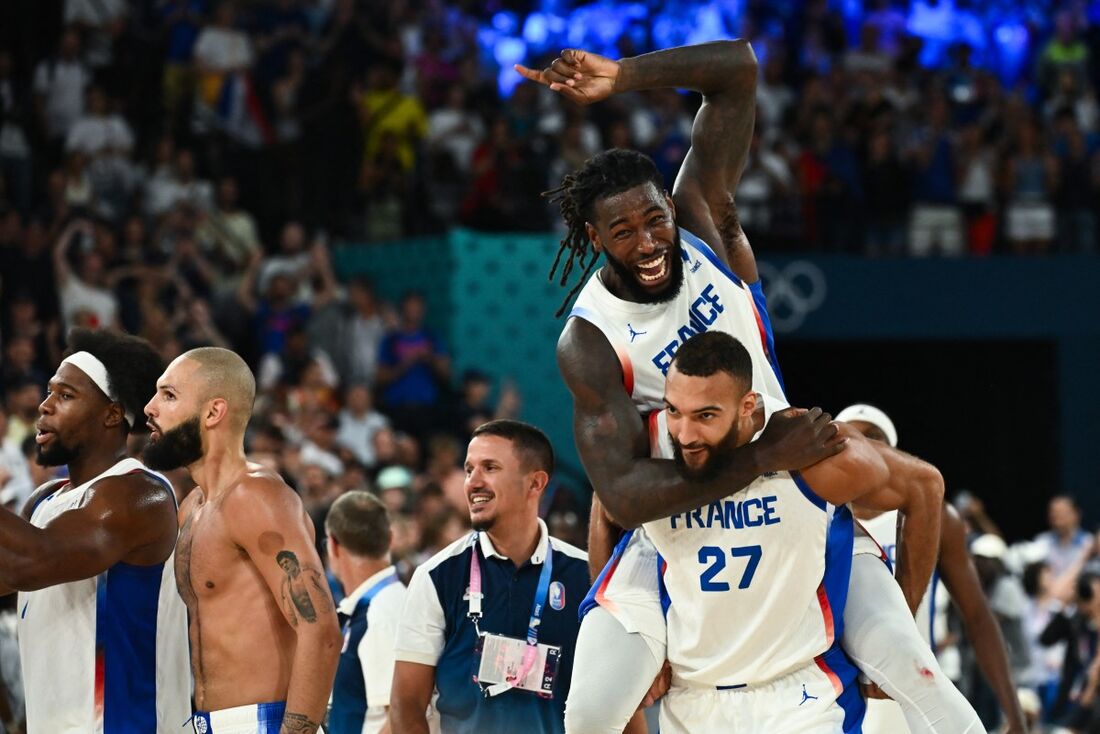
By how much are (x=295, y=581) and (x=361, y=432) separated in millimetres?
8283

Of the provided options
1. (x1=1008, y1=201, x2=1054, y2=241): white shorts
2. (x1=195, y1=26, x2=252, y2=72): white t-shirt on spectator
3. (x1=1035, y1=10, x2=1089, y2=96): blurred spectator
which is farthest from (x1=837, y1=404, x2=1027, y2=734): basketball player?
(x1=1035, y1=10, x2=1089, y2=96): blurred spectator

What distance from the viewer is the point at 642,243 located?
5219 millimetres

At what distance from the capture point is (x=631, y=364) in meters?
5.23

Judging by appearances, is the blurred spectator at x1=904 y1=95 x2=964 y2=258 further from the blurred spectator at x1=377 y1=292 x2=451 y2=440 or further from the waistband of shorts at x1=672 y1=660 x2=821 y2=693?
the waistband of shorts at x1=672 y1=660 x2=821 y2=693

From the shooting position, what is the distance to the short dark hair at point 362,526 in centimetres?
660

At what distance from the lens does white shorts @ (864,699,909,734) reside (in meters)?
5.09

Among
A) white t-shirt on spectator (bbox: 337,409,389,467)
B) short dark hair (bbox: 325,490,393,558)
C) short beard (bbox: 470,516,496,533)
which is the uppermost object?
short beard (bbox: 470,516,496,533)

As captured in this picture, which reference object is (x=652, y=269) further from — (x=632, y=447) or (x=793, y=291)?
(x=793, y=291)

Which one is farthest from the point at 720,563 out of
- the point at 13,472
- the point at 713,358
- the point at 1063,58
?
the point at 1063,58

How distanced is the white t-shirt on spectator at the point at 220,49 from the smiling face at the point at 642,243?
35.4 feet

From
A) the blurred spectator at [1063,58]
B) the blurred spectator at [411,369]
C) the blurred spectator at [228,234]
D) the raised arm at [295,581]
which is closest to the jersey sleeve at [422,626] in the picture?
the raised arm at [295,581]

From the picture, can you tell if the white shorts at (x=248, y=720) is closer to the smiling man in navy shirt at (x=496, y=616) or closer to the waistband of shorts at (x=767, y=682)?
the smiling man in navy shirt at (x=496, y=616)

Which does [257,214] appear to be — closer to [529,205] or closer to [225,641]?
[529,205]

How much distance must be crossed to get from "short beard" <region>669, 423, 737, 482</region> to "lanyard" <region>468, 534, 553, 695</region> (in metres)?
1.17
